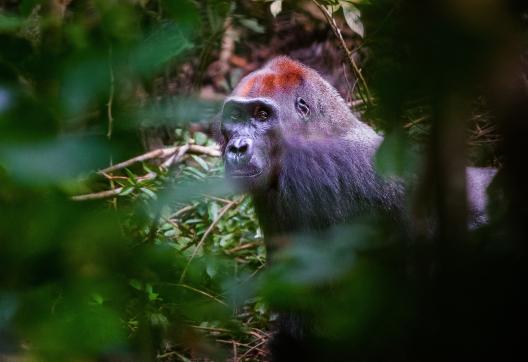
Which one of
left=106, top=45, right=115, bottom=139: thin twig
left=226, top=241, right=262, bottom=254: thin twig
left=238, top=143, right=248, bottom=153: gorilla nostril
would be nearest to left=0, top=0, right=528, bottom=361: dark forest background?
left=106, top=45, right=115, bottom=139: thin twig

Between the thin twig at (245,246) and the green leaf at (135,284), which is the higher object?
the green leaf at (135,284)

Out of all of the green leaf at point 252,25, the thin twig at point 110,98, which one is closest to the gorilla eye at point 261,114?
the green leaf at point 252,25

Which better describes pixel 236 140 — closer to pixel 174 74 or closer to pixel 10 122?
pixel 174 74

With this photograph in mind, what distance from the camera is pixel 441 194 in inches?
50.8

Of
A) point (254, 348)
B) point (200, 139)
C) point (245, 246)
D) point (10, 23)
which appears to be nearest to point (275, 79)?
point (245, 246)

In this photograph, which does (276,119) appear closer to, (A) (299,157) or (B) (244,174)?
(A) (299,157)

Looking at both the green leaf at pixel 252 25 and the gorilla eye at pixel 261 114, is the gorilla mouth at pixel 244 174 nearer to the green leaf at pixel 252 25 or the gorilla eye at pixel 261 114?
the gorilla eye at pixel 261 114

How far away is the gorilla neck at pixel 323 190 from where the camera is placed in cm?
466

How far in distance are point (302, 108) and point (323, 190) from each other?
2.08ft

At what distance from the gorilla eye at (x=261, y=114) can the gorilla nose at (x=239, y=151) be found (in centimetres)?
20

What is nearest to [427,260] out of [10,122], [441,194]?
[441,194]

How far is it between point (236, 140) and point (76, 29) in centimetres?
351

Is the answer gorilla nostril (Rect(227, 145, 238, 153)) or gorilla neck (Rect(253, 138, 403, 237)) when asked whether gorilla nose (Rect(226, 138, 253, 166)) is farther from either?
gorilla neck (Rect(253, 138, 403, 237))

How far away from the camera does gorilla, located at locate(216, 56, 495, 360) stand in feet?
15.4
